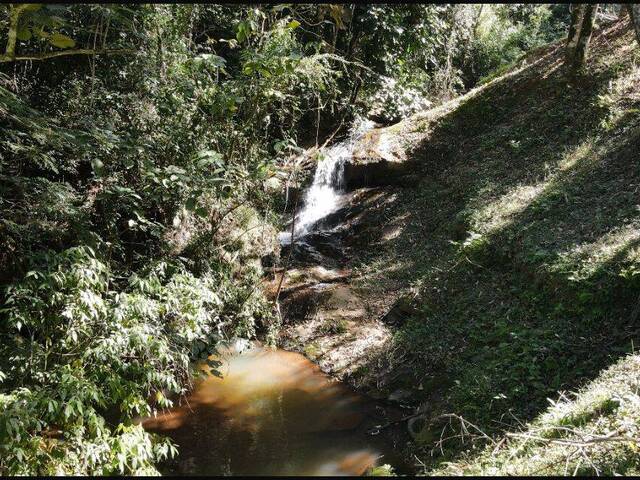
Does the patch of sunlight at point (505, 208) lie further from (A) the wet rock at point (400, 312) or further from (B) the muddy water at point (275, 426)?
(B) the muddy water at point (275, 426)

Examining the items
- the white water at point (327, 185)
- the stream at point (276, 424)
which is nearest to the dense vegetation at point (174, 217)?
the stream at point (276, 424)

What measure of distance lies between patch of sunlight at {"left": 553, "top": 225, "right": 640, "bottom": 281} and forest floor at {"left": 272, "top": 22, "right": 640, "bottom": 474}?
0.9 inches

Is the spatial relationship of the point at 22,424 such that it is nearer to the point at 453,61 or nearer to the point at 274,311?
the point at 274,311

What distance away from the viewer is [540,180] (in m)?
8.40

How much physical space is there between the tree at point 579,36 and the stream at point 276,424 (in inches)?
324

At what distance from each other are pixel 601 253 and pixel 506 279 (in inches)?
51.4

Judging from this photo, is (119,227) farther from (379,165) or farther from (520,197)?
(379,165)

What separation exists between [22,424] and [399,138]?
32.7ft

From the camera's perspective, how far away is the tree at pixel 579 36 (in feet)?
30.5

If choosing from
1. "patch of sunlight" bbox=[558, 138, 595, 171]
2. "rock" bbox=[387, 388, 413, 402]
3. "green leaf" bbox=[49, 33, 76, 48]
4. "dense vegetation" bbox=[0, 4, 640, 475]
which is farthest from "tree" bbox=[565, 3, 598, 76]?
"green leaf" bbox=[49, 33, 76, 48]

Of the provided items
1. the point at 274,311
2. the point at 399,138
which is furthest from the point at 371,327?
the point at 399,138

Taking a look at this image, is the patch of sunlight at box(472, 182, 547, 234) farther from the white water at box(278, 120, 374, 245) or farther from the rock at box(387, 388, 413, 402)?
the white water at box(278, 120, 374, 245)

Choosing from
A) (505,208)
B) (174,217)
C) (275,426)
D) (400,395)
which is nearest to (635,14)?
(505,208)

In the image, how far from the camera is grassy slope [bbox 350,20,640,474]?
4.72 metres
